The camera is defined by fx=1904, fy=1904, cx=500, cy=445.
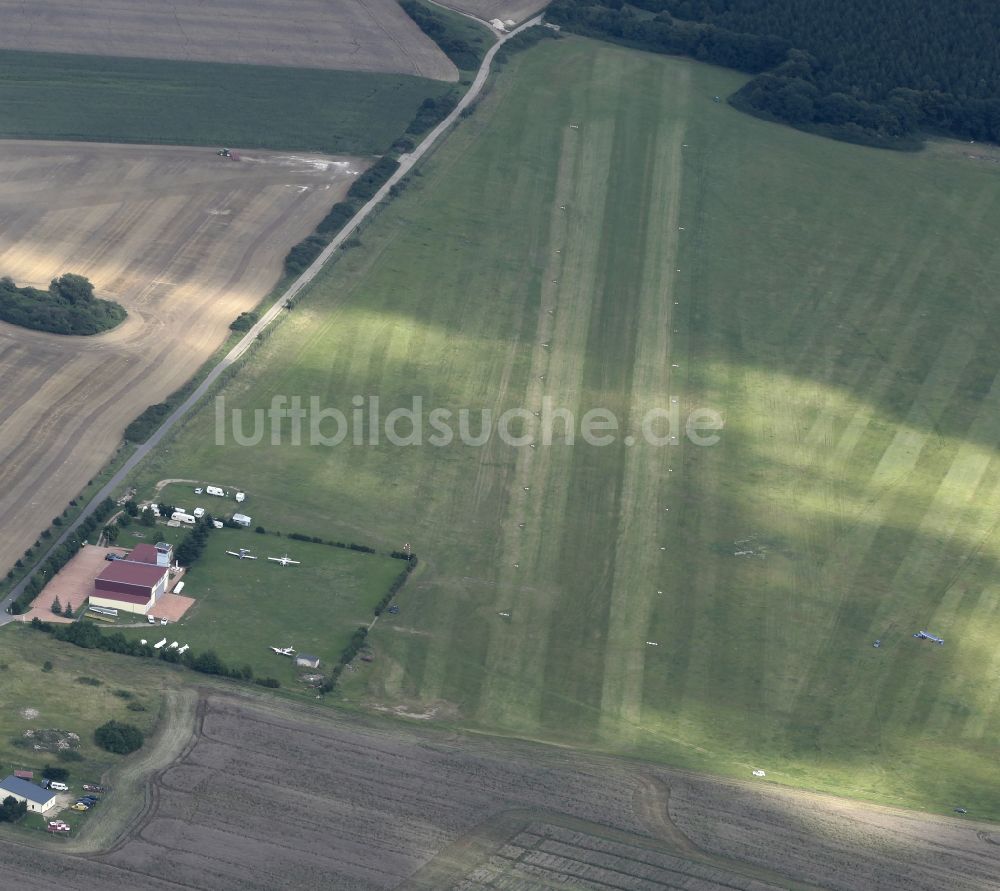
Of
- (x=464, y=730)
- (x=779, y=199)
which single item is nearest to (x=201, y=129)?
(x=779, y=199)

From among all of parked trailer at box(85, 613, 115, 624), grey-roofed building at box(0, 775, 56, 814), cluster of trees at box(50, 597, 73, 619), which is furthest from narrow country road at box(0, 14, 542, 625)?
grey-roofed building at box(0, 775, 56, 814)

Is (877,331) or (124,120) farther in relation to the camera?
(124,120)

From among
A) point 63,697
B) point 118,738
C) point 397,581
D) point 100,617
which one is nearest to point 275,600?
point 397,581

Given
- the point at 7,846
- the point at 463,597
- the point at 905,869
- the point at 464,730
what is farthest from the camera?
the point at 463,597

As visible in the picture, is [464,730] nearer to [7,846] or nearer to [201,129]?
[7,846]

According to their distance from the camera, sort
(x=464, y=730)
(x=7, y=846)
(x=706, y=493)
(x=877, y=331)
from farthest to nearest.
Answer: (x=877, y=331) < (x=706, y=493) < (x=464, y=730) < (x=7, y=846)

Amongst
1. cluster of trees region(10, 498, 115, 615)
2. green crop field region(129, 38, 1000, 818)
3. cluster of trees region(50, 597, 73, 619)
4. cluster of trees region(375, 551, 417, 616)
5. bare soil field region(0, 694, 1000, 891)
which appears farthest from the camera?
cluster of trees region(375, 551, 417, 616)

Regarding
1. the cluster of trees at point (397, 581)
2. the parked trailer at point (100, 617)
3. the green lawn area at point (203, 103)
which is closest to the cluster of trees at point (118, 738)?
the parked trailer at point (100, 617)

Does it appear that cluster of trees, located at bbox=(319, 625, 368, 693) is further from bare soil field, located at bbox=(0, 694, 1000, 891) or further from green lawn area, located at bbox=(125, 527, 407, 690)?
bare soil field, located at bbox=(0, 694, 1000, 891)
